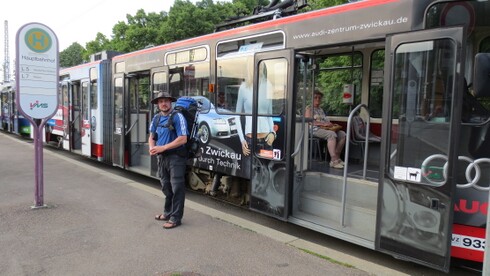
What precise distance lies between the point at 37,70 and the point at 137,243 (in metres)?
3.30

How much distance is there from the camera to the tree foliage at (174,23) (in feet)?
76.4

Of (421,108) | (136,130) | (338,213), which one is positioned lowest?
(338,213)

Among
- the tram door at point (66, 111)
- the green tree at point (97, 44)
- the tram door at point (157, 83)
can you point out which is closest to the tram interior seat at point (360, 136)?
the tram door at point (157, 83)

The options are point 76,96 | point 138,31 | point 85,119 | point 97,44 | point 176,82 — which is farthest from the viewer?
point 97,44

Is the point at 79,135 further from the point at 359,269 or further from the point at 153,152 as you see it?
the point at 359,269

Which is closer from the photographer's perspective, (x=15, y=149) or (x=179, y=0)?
(x=15, y=149)

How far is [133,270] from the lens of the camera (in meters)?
3.99

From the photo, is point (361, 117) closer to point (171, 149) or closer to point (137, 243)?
point (171, 149)

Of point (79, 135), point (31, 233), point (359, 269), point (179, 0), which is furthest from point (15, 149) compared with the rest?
point (179, 0)

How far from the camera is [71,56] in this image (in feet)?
185

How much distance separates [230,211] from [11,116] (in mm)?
18549

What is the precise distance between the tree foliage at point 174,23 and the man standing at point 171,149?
57.7 feet

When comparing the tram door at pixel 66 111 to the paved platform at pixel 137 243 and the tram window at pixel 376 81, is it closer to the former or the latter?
the paved platform at pixel 137 243

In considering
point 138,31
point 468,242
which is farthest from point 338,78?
point 138,31
